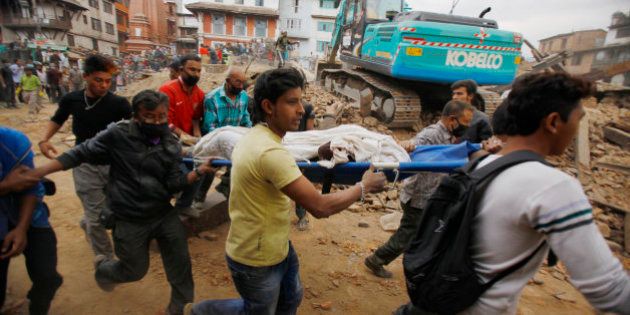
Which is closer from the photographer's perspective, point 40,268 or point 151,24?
point 40,268

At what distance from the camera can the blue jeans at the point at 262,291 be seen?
1.74 meters

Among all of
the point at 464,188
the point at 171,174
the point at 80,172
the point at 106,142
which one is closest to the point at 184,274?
the point at 171,174

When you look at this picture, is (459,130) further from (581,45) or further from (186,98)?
(581,45)

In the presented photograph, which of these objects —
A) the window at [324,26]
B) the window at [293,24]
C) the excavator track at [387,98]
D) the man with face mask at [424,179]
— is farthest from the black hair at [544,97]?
the window at [293,24]

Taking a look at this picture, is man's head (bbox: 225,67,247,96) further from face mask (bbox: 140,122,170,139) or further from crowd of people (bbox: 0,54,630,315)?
face mask (bbox: 140,122,170,139)

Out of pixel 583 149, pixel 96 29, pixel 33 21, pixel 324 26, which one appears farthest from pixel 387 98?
pixel 96 29

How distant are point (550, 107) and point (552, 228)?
43 centimetres

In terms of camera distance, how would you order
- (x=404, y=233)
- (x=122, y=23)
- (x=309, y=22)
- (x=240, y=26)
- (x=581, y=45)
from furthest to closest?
(x=122, y=23) < (x=309, y=22) < (x=240, y=26) < (x=581, y=45) < (x=404, y=233)

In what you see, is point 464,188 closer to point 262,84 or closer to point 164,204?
point 262,84

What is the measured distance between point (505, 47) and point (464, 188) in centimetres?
709

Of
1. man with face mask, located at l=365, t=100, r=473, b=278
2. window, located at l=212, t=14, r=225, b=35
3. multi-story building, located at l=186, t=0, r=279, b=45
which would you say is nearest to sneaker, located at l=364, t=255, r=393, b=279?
man with face mask, located at l=365, t=100, r=473, b=278

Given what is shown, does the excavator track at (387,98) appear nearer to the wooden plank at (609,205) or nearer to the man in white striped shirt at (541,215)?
the wooden plank at (609,205)

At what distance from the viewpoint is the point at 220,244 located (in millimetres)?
3961

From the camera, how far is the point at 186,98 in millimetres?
3605
